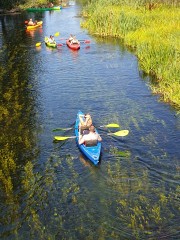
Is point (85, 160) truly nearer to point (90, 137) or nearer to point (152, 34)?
point (90, 137)

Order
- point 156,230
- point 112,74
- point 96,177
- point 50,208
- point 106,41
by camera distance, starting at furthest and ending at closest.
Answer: point 106,41, point 112,74, point 96,177, point 50,208, point 156,230

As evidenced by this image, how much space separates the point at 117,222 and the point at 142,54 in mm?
17184

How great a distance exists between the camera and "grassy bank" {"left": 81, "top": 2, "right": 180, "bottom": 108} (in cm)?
2064

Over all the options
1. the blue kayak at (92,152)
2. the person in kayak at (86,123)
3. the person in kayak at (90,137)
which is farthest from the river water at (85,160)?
the person in kayak at (86,123)

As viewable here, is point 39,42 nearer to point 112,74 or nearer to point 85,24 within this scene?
point 85,24

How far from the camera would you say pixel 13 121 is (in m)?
17.6

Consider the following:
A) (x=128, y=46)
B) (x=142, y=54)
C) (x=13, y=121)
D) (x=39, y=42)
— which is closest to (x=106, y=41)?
(x=128, y=46)

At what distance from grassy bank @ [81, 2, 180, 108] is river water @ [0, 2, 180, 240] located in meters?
1.01

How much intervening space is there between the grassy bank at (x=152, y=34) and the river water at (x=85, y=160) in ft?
3.31

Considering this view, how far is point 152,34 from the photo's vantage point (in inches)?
1097

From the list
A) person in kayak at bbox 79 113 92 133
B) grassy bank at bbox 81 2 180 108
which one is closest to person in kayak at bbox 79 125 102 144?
person in kayak at bbox 79 113 92 133

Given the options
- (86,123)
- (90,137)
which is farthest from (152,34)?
(90,137)

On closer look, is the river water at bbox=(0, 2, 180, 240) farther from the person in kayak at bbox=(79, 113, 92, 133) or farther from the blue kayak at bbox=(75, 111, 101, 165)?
the person in kayak at bbox=(79, 113, 92, 133)

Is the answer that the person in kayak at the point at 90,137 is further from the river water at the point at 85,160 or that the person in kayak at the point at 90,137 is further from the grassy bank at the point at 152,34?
the grassy bank at the point at 152,34
